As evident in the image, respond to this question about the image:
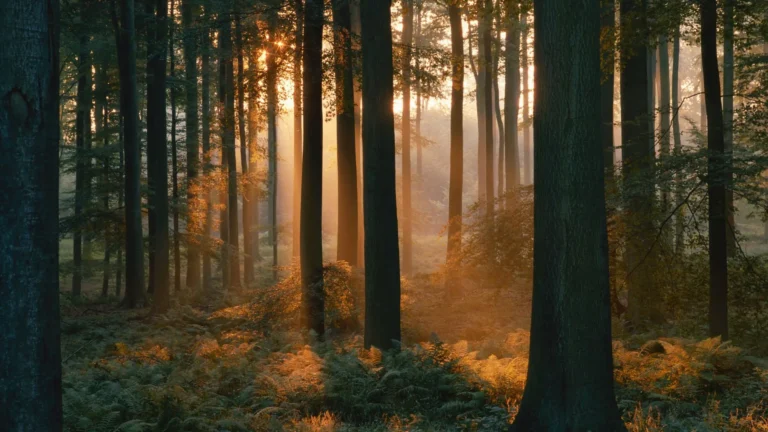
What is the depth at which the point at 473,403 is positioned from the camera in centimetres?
791

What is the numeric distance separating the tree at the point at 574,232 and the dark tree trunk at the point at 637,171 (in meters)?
5.79

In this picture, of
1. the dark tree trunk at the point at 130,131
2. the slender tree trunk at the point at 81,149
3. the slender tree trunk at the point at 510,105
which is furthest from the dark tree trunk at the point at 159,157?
the slender tree trunk at the point at 510,105

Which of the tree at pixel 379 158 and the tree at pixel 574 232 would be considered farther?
the tree at pixel 379 158

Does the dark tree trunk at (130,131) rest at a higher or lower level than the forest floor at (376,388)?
higher

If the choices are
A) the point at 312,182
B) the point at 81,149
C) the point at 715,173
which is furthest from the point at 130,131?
the point at 715,173

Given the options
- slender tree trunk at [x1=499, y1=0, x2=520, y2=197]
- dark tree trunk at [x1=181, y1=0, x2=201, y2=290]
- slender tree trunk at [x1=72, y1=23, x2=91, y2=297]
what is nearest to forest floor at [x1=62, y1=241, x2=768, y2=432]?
slender tree trunk at [x1=72, y1=23, x2=91, y2=297]

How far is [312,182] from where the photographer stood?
13680 millimetres

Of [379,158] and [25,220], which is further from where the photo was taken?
[379,158]

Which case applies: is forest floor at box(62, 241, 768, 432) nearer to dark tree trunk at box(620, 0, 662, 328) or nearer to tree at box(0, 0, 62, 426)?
dark tree trunk at box(620, 0, 662, 328)

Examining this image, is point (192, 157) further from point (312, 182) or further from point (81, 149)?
point (312, 182)

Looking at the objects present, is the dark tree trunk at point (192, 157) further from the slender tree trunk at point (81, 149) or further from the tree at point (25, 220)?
the tree at point (25, 220)

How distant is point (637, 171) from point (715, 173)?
157 centimetres

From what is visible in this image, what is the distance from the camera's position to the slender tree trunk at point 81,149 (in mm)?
21141

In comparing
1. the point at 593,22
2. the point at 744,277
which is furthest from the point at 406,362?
the point at 744,277
